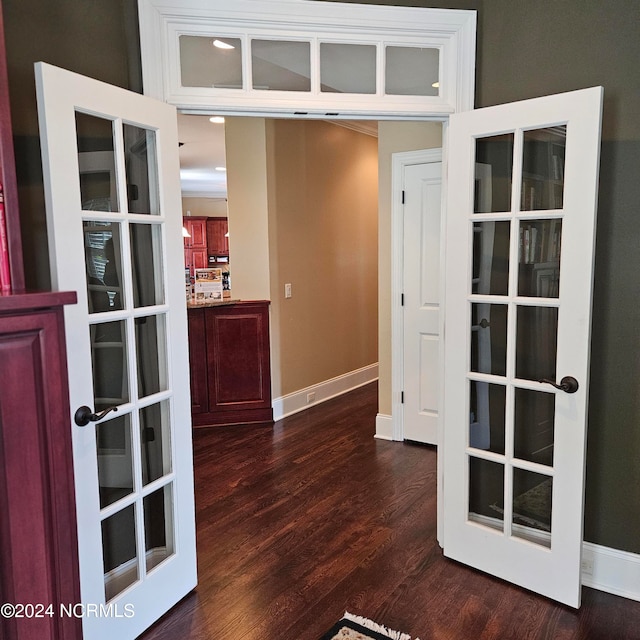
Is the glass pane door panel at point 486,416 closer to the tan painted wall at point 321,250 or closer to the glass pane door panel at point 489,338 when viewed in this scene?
the glass pane door panel at point 489,338

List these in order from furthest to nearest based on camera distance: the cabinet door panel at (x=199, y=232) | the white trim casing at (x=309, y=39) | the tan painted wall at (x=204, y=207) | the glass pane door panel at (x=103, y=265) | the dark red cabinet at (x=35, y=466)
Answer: the tan painted wall at (x=204, y=207) < the cabinet door panel at (x=199, y=232) < the white trim casing at (x=309, y=39) < the glass pane door panel at (x=103, y=265) < the dark red cabinet at (x=35, y=466)

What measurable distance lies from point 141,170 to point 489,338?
5.20ft

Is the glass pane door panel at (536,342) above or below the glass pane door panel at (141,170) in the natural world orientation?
below

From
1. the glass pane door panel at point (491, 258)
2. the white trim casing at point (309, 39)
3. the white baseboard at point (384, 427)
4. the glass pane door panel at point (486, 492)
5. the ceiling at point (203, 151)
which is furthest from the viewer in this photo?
the ceiling at point (203, 151)

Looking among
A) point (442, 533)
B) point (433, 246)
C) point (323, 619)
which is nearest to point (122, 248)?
point (323, 619)

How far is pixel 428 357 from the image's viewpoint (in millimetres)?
3916

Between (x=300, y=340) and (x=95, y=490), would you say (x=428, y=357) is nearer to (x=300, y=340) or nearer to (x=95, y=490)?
(x=300, y=340)

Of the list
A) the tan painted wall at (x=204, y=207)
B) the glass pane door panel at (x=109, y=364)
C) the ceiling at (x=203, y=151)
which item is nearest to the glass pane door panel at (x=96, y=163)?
the glass pane door panel at (x=109, y=364)

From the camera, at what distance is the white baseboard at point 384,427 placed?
418 cm

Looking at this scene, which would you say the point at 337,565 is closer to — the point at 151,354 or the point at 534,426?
the point at 534,426

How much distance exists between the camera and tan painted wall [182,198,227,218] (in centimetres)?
1167

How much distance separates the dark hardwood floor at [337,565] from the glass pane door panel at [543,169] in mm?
1627

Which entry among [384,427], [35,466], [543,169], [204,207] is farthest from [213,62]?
[204,207]

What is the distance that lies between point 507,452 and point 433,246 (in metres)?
1.86
